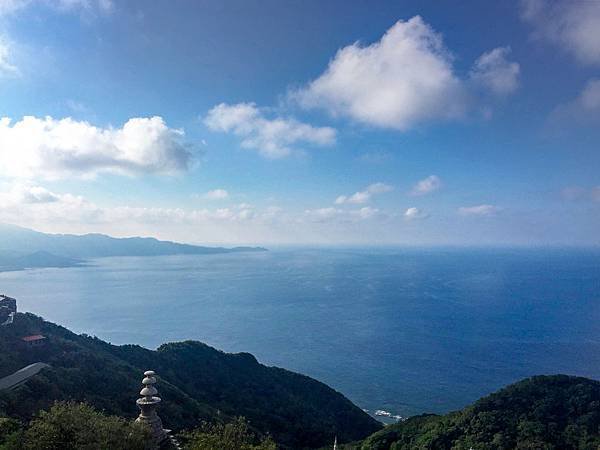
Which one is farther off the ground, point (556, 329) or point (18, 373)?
point (18, 373)

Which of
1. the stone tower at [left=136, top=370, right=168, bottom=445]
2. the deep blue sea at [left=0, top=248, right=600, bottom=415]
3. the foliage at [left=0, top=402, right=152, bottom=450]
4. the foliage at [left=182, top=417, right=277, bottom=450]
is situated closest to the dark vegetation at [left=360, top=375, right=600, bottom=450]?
the deep blue sea at [left=0, top=248, right=600, bottom=415]

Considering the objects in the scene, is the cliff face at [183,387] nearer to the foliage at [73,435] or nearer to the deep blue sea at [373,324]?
the foliage at [73,435]

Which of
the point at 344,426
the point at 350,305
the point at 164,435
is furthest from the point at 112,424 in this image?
the point at 350,305

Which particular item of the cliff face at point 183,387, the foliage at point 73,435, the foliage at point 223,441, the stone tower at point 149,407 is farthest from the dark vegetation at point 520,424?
the foliage at point 73,435

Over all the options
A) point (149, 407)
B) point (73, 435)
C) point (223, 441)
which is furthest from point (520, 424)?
point (73, 435)

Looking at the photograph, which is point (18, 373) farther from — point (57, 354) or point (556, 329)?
point (556, 329)

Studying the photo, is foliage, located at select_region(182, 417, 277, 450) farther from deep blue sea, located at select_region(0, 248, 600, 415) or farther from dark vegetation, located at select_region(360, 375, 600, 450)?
deep blue sea, located at select_region(0, 248, 600, 415)
